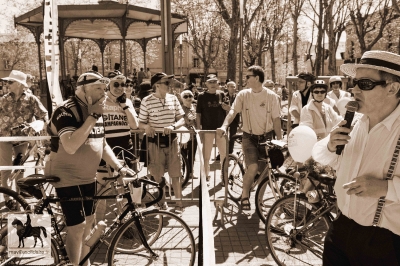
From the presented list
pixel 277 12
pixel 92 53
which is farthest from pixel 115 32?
pixel 92 53

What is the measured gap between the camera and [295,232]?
4.13 m

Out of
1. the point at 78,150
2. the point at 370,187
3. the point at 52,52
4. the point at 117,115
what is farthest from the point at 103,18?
the point at 370,187

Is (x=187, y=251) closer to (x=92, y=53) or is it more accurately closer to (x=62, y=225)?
(x=62, y=225)

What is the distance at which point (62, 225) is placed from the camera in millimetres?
4301

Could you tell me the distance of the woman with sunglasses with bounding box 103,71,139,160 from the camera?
565 cm

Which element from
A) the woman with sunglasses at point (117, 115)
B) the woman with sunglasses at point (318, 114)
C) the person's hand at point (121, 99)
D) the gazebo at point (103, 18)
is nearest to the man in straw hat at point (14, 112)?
the woman with sunglasses at point (117, 115)

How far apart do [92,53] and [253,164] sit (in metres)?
51.7

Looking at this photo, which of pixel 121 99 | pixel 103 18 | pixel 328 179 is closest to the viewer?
pixel 328 179

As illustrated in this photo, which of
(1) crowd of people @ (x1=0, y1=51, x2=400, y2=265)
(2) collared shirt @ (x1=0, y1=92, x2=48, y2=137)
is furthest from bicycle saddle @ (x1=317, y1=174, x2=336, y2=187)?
(2) collared shirt @ (x1=0, y1=92, x2=48, y2=137)

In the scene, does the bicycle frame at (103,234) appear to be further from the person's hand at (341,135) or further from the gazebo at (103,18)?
the gazebo at (103,18)

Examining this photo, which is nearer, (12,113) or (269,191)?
(269,191)

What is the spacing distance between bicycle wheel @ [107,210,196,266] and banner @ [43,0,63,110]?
239 centimetres

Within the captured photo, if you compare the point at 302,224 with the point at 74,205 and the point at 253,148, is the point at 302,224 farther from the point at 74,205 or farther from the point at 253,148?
the point at 74,205

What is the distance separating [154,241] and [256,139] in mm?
2298
